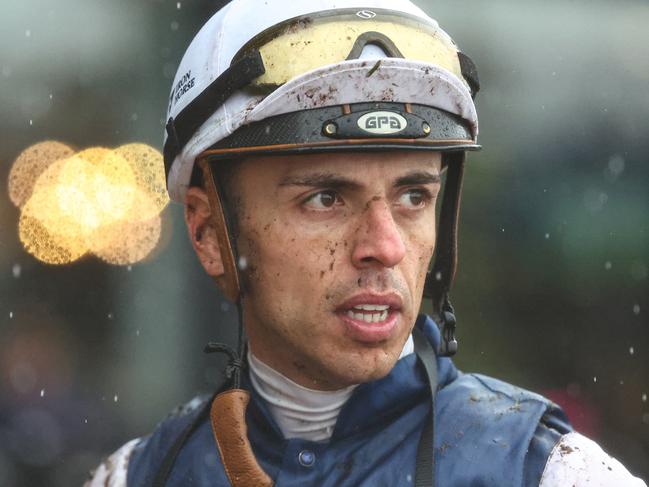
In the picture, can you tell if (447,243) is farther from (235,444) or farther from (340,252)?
(235,444)

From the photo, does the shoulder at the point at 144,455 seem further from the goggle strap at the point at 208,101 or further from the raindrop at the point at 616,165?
the raindrop at the point at 616,165

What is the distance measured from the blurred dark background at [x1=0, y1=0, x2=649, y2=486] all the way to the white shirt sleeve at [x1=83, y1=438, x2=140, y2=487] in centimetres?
320

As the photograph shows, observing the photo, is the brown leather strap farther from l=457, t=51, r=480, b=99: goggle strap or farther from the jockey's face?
l=457, t=51, r=480, b=99: goggle strap

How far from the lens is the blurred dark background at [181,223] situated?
21.0 ft

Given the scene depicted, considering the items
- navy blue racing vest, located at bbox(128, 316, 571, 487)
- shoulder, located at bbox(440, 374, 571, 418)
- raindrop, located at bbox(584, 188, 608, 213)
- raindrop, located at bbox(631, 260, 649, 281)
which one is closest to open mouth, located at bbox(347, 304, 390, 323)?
navy blue racing vest, located at bbox(128, 316, 571, 487)

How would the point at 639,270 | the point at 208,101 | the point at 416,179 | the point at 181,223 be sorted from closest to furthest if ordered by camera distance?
the point at 416,179
the point at 208,101
the point at 181,223
the point at 639,270

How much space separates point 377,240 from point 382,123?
0.29 meters

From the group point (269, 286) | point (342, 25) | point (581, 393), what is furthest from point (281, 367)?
point (581, 393)

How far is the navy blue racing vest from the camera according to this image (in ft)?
7.65

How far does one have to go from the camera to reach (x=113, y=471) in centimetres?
302

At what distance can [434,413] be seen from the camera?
8.16 ft

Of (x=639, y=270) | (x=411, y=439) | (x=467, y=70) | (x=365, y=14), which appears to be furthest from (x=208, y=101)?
(x=639, y=270)

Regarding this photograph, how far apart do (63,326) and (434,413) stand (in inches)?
178

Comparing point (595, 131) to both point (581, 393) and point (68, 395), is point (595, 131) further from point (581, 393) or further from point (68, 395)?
point (68, 395)
